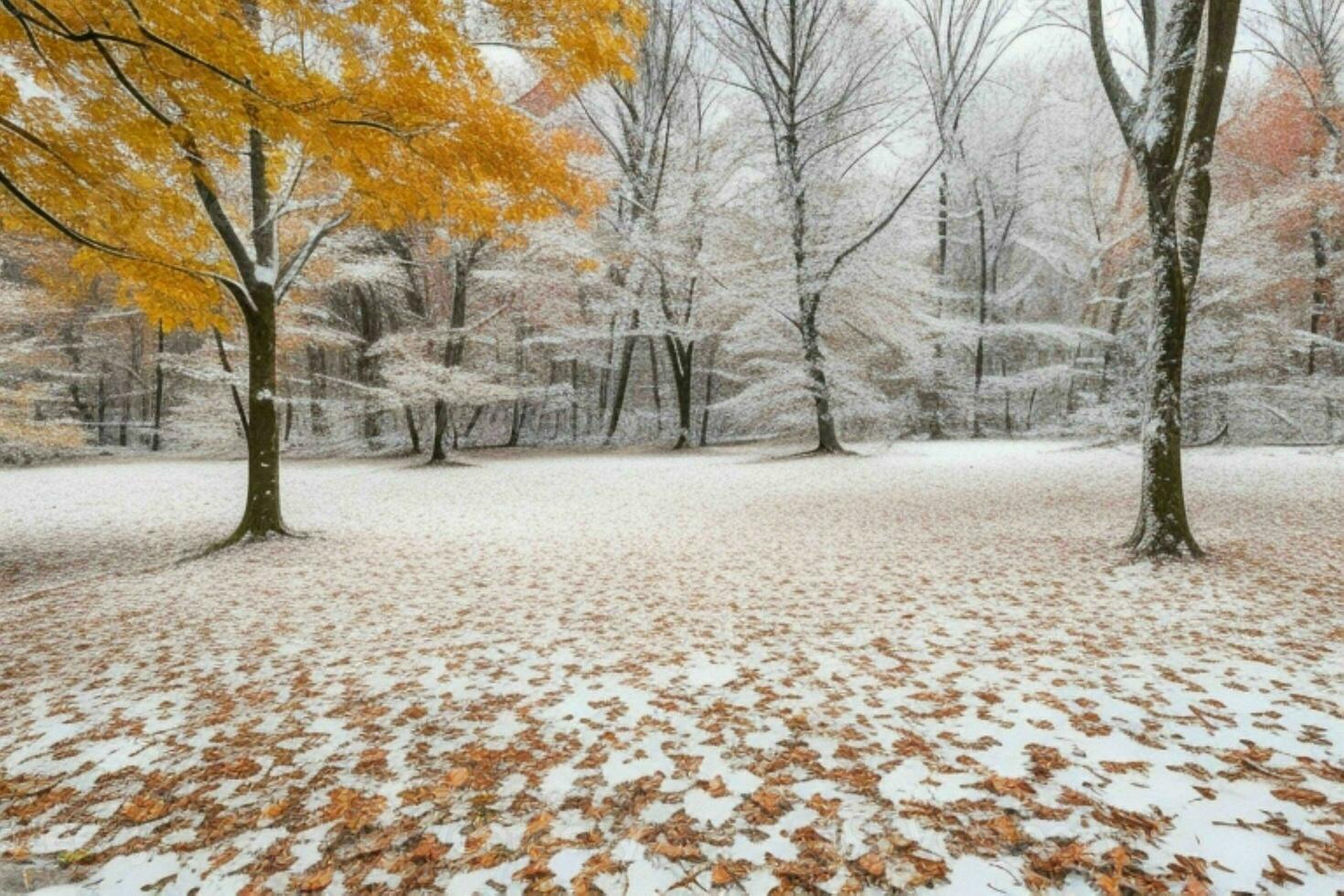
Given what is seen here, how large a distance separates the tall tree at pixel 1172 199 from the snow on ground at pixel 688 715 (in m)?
0.74

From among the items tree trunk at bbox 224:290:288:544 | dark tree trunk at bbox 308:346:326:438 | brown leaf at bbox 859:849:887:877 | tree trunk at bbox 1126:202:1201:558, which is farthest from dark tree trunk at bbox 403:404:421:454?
brown leaf at bbox 859:849:887:877

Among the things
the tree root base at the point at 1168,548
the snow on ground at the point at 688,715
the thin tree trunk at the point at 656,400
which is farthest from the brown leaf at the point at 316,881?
the thin tree trunk at the point at 656,400

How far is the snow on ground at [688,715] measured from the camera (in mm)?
2209

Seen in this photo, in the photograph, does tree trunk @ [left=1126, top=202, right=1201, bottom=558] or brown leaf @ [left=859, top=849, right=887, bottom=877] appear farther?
tree trunk @ [left=1126, top=202, right=1201, bottom=558]

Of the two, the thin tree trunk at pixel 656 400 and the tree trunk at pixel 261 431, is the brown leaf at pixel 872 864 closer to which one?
the tree trunk at pixel 261 431

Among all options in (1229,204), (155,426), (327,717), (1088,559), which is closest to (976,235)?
(1229,204)

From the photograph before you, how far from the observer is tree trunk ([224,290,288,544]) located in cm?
786

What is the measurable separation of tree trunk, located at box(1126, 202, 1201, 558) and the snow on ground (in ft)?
1.38

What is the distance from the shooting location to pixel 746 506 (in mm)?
10445

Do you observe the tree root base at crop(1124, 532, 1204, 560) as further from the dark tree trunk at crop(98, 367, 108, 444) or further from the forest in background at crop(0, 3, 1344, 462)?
the dark tree trunk at crop(98, 367, 108, 444)

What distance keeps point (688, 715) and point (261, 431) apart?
24.2 ft

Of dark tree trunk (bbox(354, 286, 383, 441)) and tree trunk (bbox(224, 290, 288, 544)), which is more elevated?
dark tree trunk (bbox(354, 286, 383, 441))

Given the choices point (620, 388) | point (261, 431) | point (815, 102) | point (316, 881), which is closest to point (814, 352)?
point (815, 102)

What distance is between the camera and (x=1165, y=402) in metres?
6.25
